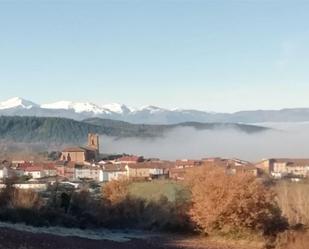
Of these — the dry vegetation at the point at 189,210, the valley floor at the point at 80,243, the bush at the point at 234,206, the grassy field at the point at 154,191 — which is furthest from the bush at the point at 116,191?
the valley floor at the point at 80,243

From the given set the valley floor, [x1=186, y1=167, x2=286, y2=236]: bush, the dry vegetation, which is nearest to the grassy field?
the dry vegetation

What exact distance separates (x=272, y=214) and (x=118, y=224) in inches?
453

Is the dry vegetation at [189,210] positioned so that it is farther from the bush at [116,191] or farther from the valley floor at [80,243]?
the valley floor at [80,243]

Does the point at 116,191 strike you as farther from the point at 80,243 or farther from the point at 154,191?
the point at 80,243

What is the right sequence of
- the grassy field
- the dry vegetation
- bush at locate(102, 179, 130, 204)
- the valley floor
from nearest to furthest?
the valley floor
the dry vegetation
bush at locate(102, 179, 130, 204)
the grassy field

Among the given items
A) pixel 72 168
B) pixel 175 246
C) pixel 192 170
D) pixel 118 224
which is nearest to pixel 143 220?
pixel 118 224

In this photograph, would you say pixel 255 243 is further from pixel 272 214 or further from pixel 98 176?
pixel 98 176

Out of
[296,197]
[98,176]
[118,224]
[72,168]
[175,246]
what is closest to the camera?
[175,246]

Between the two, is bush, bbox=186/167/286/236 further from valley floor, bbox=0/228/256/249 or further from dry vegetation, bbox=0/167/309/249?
valley floor, bbox=0/228/256/249

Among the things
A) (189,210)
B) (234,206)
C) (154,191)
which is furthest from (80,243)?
(154,191)

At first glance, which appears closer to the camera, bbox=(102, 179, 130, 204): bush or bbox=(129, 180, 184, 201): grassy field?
bbox=(102, 179, 130, 204): bush

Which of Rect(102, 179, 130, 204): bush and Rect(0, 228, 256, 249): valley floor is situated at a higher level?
Rect(102, 179, 130, 204): bush

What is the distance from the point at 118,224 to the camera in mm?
48188

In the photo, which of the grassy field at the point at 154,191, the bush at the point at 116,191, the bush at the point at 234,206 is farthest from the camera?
the grassy field at the point at 154,191
